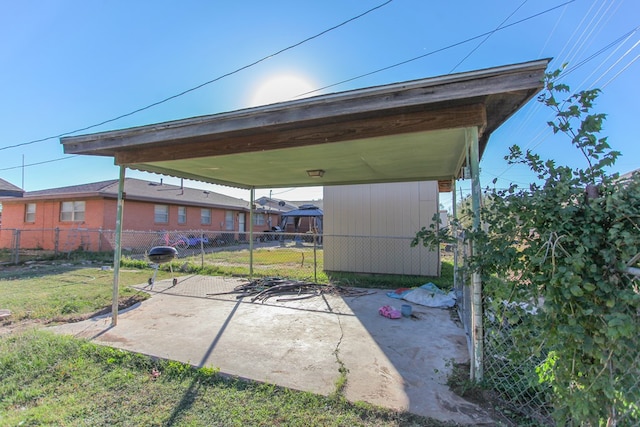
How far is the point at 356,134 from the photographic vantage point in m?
2.89

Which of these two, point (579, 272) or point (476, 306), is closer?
point (579, 272)

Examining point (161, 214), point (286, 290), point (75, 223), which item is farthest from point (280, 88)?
point (75, 223)

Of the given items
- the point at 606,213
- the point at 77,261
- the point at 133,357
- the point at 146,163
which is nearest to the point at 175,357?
the point at 133,357

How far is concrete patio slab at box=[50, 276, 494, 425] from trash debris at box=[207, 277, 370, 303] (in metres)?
0.31

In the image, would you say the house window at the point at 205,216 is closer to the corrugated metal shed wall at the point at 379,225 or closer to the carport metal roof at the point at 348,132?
the corrugated metal shed wall at the point at 379,225

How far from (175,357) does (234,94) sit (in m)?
7.59

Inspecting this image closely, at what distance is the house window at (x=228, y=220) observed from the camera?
2123cm

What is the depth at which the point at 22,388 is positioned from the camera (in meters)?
2.54

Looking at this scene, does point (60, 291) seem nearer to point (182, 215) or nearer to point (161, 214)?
point (161, 214)

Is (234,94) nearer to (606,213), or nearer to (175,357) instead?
(175,357)

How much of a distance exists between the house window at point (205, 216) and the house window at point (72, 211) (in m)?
6.29

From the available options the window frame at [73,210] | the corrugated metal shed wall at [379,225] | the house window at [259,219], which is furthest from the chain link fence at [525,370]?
the house window at [259,219]

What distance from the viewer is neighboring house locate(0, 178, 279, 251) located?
13.4 metres

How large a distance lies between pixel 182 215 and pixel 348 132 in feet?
55.9
